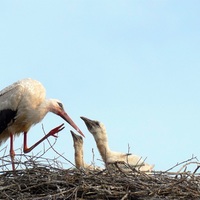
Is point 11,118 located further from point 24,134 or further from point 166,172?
point 166,172

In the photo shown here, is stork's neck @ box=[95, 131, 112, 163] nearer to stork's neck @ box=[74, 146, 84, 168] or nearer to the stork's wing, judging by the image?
stork's neck @ box=[74, 146, 84, 168]

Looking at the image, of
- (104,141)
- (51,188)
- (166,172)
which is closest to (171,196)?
(166,172)

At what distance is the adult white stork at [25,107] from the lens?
11.3m

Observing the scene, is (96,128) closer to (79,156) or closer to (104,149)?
(104,149)

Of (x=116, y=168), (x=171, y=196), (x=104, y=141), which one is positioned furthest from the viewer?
(x=104, y=141)

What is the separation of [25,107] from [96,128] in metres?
0.98

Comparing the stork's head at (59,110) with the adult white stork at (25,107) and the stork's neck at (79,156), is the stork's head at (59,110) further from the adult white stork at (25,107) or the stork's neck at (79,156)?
the stork's neck at (79,156)

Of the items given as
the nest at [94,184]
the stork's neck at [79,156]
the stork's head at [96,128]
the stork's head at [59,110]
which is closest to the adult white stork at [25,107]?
the stork's head at [59,110]

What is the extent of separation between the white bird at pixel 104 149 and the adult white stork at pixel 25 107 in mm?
195

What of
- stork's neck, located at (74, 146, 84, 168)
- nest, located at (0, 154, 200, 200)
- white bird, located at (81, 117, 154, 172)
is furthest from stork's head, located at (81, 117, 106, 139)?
nest, located at (0, 154, 200, 200)

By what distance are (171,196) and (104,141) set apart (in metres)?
2.86

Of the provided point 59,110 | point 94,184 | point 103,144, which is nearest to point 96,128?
point 103,144

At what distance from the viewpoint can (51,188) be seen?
8.59 meters

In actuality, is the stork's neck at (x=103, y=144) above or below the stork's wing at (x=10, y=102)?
below
